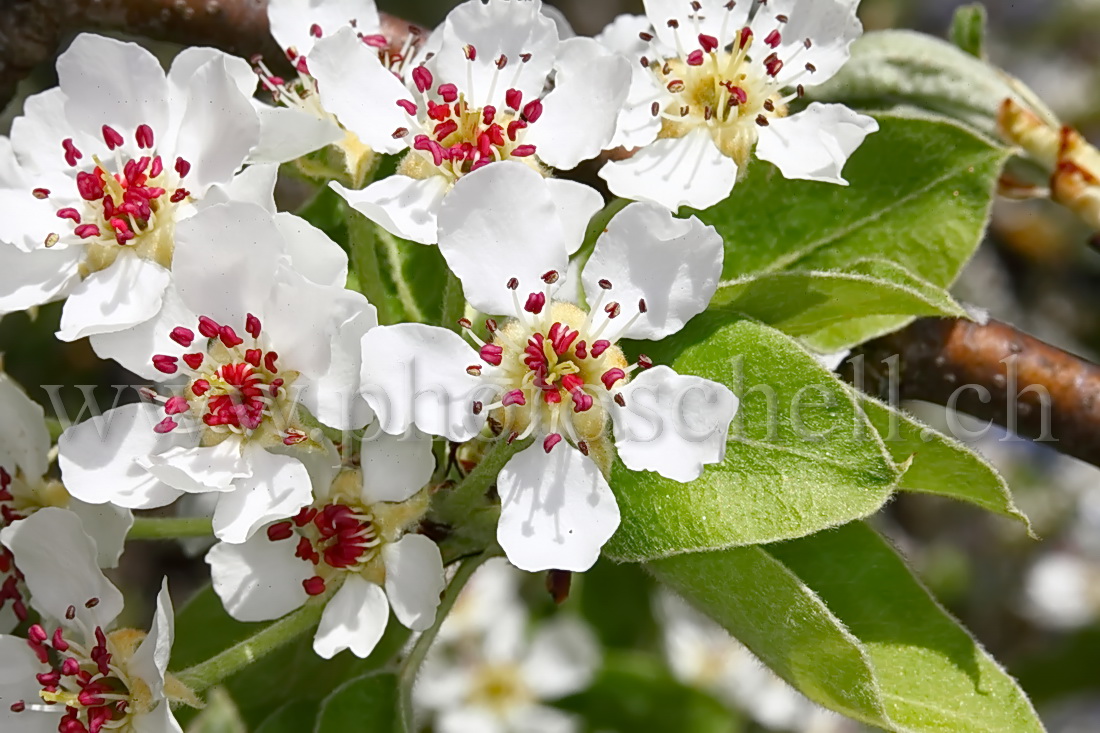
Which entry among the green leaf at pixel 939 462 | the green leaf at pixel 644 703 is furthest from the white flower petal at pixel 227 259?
the green leaf at pixel 644 703

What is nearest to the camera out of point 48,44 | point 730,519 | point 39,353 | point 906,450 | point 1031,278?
point 730,519

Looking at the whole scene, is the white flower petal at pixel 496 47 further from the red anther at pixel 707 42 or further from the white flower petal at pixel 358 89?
the red anther at pixel 707 42

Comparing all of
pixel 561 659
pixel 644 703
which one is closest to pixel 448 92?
pixel 644 703

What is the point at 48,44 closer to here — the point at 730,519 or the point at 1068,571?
the point at 730,519

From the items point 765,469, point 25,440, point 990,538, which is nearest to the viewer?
point 765,469

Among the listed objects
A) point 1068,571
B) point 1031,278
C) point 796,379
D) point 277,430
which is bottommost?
point 1068,571

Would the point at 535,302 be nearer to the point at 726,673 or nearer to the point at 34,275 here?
the point at 34,275

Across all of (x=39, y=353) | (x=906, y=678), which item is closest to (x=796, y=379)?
(x=906, y=678)
